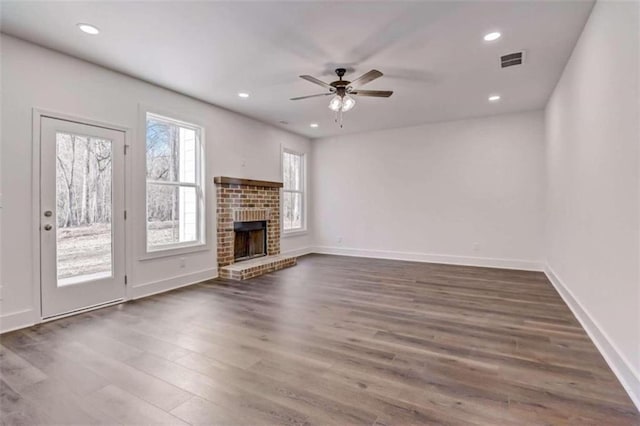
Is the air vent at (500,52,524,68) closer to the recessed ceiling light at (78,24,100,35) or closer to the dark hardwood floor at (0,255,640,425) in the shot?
the dark hardwood floor at (0,255,640,425)

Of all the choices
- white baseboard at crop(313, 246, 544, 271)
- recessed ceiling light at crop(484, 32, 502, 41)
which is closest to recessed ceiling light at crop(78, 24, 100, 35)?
recessed ceiling light at crop(484, 32, 502, 41)

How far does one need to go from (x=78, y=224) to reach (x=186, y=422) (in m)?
2.75

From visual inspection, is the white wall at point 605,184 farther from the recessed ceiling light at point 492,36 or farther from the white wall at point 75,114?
the white wall at point 75,114

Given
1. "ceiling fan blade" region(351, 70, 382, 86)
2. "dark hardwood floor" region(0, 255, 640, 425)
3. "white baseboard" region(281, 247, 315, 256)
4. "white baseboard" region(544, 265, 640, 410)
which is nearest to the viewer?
"dark hardwood floor" region(0, 255, 640, 425)

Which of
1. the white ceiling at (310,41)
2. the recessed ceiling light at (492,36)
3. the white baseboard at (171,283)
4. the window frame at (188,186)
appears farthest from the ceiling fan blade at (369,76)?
the white baseboard at (171,283)

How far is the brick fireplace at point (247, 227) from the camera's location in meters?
5.13

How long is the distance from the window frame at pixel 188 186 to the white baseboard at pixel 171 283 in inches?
13.6

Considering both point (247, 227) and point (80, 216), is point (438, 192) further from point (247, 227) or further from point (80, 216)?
point (80, 216)

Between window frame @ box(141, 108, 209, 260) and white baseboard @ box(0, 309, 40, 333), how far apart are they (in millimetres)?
1181

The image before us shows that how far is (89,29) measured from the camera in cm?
285

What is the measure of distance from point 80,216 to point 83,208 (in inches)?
3.6

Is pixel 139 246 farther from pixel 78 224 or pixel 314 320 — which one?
pixel 314 320

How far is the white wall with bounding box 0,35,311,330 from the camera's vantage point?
294 cm

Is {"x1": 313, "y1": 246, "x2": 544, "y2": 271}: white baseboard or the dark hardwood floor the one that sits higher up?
{"x1": 313, "y1": 246, "x2": 544, "y2": 271}: white baseboard
